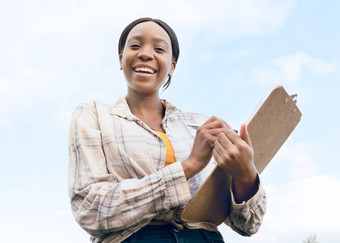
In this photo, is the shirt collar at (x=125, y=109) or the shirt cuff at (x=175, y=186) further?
the shirt collar at (x=125, y=109)

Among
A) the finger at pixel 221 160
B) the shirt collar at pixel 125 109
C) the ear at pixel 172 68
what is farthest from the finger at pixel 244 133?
the ear at pixel 172 68

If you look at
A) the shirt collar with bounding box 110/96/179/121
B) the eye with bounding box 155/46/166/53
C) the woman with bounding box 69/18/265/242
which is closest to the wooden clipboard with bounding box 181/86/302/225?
the woman with bounding box 69/18/265/242

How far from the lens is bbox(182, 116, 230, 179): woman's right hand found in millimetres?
1906

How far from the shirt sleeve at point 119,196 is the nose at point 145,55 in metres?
0.64

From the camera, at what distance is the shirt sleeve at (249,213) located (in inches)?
77.5

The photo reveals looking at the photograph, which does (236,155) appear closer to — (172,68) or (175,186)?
(175,186)

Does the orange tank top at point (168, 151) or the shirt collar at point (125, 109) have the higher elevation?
the shirt collar at point (125, 109)

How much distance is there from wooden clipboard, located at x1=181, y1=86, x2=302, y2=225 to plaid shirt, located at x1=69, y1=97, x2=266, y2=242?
5 centimetres

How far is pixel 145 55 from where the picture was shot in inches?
91.1

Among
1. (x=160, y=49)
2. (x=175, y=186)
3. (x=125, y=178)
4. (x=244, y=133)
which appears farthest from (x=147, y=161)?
(x=160, y=49)

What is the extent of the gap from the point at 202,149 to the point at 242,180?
0.75 ft

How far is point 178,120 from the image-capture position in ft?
8.20

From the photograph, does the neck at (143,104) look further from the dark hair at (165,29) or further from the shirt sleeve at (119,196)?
the shirt sleeve at (119,196)

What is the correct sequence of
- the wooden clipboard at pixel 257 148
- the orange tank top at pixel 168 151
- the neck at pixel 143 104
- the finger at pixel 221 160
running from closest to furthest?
the finger at pixel 221 160, the wooden clipboard at pixel 257 148, the orange tank top at pixel 168 151, the neck at pixel 143 104
